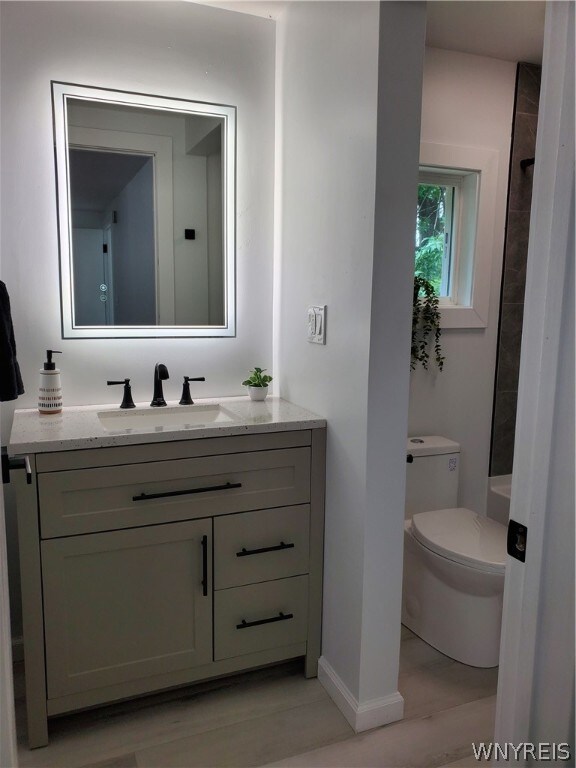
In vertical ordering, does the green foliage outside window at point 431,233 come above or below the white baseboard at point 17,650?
above

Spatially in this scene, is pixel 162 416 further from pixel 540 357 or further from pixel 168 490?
pixel 540 357

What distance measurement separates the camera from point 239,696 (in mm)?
1925

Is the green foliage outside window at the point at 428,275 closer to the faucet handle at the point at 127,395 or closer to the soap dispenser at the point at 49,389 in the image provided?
the faucet handle at the point at 127,395

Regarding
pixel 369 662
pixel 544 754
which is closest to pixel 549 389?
pixel 544 754

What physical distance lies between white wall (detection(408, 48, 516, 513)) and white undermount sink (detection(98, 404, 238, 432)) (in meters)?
0.96

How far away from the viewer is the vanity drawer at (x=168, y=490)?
5.37ft

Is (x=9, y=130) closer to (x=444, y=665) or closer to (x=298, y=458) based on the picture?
(x=298, y=458)

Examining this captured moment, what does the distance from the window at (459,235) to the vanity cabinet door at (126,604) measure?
1.57 meters

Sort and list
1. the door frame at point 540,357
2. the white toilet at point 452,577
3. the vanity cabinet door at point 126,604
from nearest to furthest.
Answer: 1. the door frame at point 540,357
2. the vanity cabinet door at point 126,604
3. the white toilet at point 452,577

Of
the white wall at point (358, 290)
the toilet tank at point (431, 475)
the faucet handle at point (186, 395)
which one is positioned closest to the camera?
the white wall at point (358, 290)

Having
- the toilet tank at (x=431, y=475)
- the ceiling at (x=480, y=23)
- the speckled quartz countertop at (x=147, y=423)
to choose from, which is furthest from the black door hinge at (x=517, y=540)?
A: the ceiling at (x=480, y=23)

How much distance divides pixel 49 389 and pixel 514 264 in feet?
6.79

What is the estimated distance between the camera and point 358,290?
167 cm

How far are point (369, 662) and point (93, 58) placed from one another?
7.17 ft
